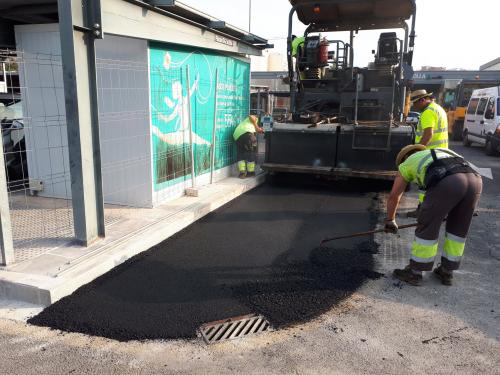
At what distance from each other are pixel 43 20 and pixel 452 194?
587 centimetres

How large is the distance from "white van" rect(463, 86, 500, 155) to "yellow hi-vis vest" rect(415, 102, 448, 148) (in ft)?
27.3

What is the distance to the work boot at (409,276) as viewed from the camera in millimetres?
4008

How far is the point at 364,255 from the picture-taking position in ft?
15.5

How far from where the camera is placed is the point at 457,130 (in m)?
18.5

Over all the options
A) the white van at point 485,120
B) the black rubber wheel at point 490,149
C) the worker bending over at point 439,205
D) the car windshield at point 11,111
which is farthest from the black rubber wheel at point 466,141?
the car windshield at point 11,111

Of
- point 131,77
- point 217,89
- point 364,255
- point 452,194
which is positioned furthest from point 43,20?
point 452,194

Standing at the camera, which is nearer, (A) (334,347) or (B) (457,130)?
(A) (334,347)

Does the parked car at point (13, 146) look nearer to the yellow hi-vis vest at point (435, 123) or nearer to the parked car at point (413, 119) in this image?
the yellow hi-vis vest at point (435, 123)

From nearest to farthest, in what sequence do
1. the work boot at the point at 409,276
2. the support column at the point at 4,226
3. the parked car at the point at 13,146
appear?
the support column at the point at 4,226 → the work boot at the point at 409,276 → the parked car at the point at 13,146

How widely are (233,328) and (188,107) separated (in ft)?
13.2

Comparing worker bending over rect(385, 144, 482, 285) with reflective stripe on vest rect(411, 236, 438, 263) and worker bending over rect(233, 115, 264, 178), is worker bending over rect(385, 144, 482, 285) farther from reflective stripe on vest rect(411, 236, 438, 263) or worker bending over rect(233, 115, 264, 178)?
worker bending over rect(233, 115, 264, 178)

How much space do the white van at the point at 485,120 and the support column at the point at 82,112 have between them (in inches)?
494

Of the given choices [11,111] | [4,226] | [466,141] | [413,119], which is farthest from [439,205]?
[466,141]

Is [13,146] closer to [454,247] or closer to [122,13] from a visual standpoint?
[122,13]
